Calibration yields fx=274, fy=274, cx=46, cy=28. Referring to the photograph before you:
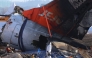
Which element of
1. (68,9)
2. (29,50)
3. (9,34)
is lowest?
(29,50)

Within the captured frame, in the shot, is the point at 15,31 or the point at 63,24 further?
the point at 15,31

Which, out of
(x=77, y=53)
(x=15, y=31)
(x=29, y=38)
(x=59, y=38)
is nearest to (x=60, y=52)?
(x=77, y=53)

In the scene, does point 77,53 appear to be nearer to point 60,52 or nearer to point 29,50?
point 60,52

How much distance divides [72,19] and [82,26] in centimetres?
42

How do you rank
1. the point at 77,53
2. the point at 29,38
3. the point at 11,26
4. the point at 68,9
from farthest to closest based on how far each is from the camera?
1. the point at 11,26
2. the point at 29,38
3. the point at 68,9
4. the point at 77,53

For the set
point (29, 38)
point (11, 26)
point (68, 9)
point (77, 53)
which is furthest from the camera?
point (11, 26)

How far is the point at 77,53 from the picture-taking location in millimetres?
7445

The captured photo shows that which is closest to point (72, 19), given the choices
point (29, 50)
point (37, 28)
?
point (37, 28)

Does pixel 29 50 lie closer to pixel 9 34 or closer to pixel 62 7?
pixel 9 34

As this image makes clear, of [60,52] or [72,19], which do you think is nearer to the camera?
[60,52]

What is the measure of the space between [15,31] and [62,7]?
197 cm

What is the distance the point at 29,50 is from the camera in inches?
369

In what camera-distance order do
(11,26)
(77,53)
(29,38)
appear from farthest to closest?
(11,26), (29,38), (77,53)

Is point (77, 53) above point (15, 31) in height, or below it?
below
